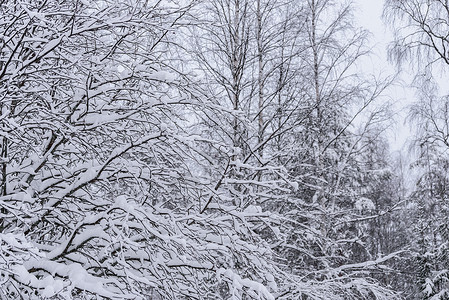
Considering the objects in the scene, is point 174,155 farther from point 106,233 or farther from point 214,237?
point 106,233

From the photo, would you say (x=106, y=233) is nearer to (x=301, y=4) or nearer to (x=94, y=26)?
(x=94, y=26)

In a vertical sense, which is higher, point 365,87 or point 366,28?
point 366,28

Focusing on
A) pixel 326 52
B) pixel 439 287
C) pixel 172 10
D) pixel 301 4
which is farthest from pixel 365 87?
pixel 439 287

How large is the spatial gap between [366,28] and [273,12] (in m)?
2.31

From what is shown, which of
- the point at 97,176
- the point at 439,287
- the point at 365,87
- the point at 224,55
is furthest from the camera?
the point at 439,287

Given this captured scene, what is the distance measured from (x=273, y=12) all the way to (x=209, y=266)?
17.5 ft

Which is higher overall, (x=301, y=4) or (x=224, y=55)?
(x=301, y=4)

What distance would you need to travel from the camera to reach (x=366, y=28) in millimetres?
8570

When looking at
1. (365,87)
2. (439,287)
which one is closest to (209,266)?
(365,87)

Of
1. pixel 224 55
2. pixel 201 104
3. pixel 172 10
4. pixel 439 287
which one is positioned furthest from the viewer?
pixel 439 287

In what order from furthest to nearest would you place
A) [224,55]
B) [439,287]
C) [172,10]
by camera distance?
[439,287] → [224,55] → [172,10]

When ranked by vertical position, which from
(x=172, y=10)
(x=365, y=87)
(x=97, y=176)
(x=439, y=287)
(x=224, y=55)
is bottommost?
(x=439, y=287)

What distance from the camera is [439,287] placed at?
14.1 m

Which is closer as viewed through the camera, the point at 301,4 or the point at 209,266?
the point at 209,266
